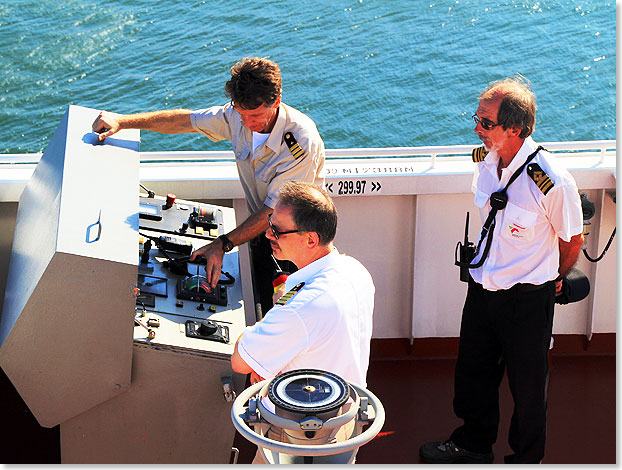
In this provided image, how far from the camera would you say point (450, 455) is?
3.10m

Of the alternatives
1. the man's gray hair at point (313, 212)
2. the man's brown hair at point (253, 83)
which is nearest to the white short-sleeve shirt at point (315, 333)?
the man's gray hair at point (313, 212)

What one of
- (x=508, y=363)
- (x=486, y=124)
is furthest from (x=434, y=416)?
(x=486, y=124)

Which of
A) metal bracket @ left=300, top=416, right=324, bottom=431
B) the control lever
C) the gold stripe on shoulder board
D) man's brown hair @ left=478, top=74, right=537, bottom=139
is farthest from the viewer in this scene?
the gold stripe on shoulder board

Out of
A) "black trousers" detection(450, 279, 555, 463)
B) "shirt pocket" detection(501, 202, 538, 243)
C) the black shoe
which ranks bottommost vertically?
the black shoe

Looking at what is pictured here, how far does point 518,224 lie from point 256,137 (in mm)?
952

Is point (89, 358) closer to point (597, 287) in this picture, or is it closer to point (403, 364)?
point (403, 364)

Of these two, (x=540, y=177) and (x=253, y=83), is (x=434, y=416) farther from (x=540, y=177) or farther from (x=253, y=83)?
(x=253, y=83)

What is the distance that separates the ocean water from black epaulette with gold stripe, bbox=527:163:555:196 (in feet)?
15.5

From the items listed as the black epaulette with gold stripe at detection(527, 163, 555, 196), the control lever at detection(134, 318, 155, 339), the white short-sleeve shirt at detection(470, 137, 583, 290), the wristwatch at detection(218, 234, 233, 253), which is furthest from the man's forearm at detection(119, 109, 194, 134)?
the black epaulette with gold stripe at detection(527, 163, 555, 196)

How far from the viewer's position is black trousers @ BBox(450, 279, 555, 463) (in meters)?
2.78

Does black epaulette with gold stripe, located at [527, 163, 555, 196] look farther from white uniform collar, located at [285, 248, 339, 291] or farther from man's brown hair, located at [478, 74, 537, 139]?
white uniform collar, located at [285, 248, 339, 291]

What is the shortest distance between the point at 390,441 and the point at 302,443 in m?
1.83

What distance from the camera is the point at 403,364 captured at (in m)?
3.82

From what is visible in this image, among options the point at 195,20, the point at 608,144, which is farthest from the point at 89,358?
the point at 195,20
